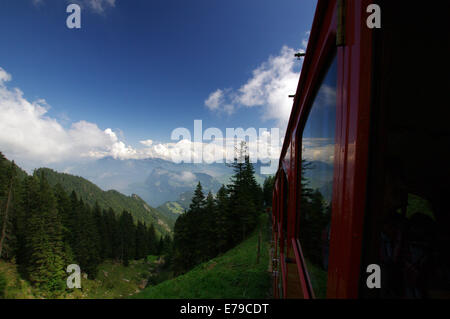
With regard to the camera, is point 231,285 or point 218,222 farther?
point 218,222

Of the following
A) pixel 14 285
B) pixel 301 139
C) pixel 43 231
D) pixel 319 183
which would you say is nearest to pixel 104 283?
pixel 14 285

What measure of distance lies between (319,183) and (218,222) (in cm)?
2511

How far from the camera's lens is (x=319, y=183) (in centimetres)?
158

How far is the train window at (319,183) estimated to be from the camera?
4.26ft

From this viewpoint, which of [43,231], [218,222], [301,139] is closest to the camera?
[301,139]

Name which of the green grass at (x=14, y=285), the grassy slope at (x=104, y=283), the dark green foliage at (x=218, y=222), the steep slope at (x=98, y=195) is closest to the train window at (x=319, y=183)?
the dark green foliage at (x=218, y=222)

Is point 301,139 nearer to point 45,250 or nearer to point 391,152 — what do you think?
point 391,152

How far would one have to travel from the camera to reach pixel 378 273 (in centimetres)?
87

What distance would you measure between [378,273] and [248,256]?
16.6m

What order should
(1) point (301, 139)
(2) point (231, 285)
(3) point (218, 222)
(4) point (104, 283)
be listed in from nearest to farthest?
(1) point (301, 139) < (2) point (231, 285) < (3) point (218, 222) < (4) point (104, 283)

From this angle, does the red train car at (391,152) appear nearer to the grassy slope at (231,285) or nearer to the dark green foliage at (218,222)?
the grassy slope at (231,285)

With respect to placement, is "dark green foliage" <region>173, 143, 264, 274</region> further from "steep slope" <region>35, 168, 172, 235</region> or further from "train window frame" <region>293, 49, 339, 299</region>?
"steep slope" <region>35, 168, 172, 235</region>
